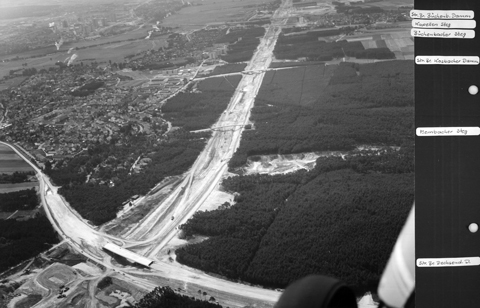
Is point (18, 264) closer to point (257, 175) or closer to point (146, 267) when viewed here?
point (146, 267)

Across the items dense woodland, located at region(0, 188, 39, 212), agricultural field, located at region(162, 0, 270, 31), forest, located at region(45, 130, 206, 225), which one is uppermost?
agricultural field, located at region(162, 0, 270, 31)

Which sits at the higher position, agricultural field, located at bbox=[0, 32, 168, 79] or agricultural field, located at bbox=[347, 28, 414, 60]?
agricultural field, located at bbox=[0, 32, 168, 79]

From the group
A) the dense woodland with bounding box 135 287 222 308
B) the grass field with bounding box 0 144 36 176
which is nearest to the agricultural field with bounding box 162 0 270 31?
the grass field with bounding box 0 144 36 176

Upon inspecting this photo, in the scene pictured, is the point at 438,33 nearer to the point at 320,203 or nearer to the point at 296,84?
the point at 320,203

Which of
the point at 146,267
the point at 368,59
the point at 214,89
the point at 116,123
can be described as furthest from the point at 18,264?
the point at 368,59

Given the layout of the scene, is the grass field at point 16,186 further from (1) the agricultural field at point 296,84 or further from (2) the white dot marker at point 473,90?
(2) the white dot marker at point 473,90

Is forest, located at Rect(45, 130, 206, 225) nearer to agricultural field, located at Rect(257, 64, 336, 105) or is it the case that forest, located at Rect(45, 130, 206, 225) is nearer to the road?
the road

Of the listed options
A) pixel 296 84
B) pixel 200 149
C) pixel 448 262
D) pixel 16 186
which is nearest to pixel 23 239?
pixel 16 186
